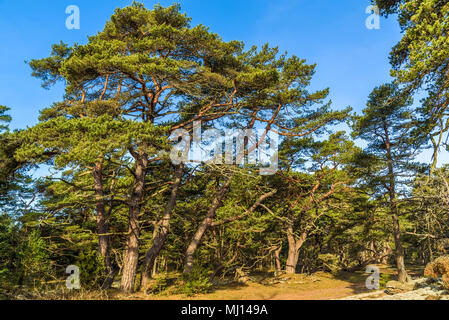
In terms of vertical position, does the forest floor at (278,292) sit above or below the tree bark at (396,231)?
below

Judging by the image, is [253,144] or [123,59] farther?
[253,144]

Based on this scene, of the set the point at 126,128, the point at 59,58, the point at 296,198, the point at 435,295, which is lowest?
the point at 435,295

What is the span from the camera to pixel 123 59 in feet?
28.7

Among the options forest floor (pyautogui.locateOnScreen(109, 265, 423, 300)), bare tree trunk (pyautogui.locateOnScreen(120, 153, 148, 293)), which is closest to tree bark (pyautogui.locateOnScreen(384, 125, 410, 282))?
forest floor (pyautogui.locateOnScreen(109, 265, 423, 300))

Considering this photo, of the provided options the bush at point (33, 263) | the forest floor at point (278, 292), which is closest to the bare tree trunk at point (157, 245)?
the forest floor at point (278, 292)

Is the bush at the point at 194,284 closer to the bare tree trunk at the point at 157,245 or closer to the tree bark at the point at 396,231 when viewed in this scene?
the bare tree trunk at the point at 157,245

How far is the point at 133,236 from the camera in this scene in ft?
36.8

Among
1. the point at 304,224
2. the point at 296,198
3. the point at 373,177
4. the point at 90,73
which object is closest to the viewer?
the point at 90,73

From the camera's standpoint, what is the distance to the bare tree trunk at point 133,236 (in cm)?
1055

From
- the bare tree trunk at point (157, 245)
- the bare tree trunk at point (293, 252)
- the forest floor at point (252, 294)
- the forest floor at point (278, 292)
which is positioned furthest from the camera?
the bare tree trunk at point (293, 252)

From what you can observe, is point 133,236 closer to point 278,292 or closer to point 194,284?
point 194,284
